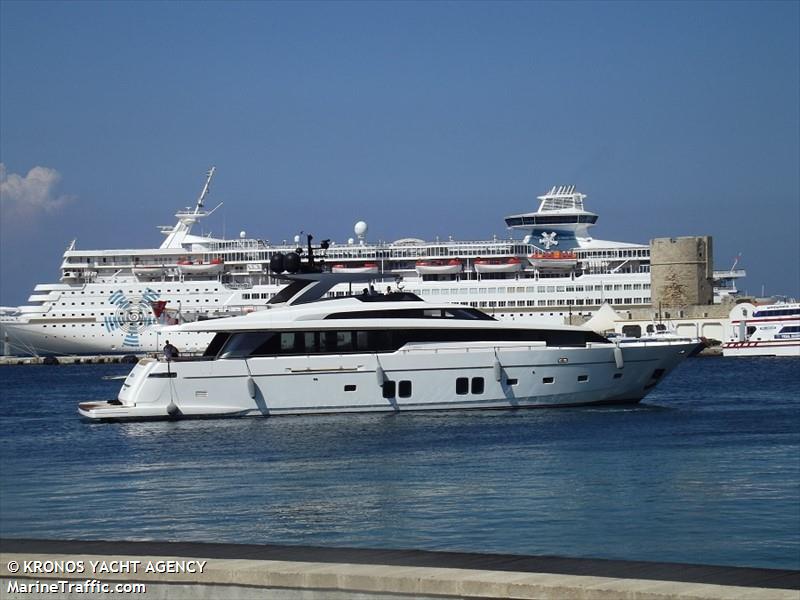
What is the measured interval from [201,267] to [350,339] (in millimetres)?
57368

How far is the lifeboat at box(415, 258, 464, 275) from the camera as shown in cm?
8225

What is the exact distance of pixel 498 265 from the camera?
82.6 metres

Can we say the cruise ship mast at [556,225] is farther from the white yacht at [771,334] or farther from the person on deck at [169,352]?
the person on deck at [169,352]

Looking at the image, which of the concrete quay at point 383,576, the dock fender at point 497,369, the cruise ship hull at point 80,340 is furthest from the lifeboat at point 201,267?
the concrete quay at point 383,576

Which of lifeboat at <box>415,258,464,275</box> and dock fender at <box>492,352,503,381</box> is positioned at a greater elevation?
lifeboat at <box>415,258,464,275</box>

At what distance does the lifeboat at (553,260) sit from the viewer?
272 feet

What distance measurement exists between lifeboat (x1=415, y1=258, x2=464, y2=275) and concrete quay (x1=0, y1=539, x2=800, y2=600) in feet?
→ 246

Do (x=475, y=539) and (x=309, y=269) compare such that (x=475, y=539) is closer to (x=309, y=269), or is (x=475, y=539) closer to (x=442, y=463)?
(x=442, y=463)

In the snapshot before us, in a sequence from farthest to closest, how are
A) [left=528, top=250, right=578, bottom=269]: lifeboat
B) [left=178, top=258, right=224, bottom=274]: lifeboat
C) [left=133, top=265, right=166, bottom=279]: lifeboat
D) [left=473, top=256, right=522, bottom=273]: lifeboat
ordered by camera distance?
1. [left=133, top=265, right=166, bottom=279]: lifeboat
2. [left=178, top=258, right=224, bottom=274]: lifeboat
3. [left=528, top=250, right=578, bottom=269]: lifeboat
4. [left=473, top=256, right=522, bottom=273]: lifeboat

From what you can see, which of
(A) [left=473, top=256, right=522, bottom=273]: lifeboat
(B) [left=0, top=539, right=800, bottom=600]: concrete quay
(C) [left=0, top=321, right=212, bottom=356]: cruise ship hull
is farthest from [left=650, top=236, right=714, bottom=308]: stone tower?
(B) [left=0, top=539, right=800, bottom=600]: concrete quay

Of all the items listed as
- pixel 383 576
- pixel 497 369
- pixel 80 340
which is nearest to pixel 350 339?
pixel 497 369

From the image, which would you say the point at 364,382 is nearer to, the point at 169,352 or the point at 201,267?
the point at 169,352

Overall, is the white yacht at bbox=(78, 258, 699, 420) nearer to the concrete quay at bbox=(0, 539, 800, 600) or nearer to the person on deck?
the person on deck

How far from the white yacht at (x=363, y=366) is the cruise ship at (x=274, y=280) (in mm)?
45397
